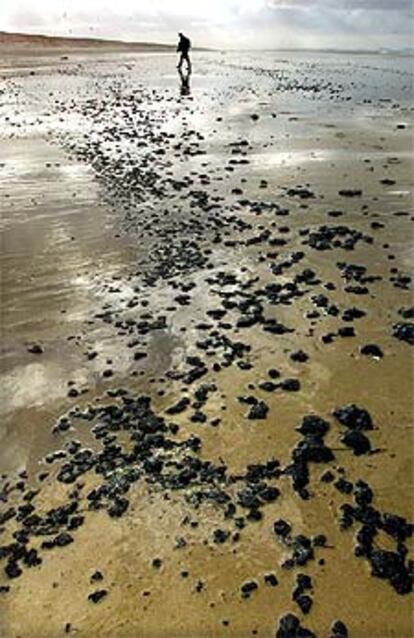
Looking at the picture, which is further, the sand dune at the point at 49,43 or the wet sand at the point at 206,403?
the sand dune at the point at 49,43

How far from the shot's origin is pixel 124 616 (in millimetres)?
7613

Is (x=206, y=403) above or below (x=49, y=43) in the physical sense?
above

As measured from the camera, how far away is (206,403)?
1098 cm

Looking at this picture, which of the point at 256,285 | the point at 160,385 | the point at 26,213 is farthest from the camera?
the point at 26,213

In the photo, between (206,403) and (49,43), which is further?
(49,43)

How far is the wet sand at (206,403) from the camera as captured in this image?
7844 millimetres

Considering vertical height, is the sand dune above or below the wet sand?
below

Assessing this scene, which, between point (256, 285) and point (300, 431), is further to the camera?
point (256, 285)

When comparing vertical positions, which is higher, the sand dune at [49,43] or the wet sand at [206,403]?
the wet sand at [206,403]

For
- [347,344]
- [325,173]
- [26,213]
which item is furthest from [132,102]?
[347,344]

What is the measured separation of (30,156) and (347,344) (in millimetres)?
18515

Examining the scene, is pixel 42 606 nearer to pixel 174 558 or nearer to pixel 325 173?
pixel 174 558

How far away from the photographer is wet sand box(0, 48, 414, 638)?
25.7ft

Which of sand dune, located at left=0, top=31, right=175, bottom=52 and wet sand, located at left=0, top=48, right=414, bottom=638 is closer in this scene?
wet sand, located at left=0, top=48, right=414, bottom=638
